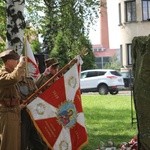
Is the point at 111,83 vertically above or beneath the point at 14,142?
beneath

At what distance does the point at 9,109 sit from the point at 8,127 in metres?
0.24

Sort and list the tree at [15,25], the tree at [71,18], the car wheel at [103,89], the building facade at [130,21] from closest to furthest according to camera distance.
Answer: the tree at [15,25], the tree at [71,18], the car wheel at [103,89], the building facade at [130,21]

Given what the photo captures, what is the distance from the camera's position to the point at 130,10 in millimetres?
47000

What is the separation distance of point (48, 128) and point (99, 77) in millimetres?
27608

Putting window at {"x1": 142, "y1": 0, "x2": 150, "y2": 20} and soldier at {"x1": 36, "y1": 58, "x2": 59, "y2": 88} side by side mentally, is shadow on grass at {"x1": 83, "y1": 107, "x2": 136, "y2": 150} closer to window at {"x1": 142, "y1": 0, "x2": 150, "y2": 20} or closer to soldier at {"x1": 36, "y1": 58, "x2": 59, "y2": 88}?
soldier at {"x1": 36, "y1": 58, "x2": 59, "y2": 88}

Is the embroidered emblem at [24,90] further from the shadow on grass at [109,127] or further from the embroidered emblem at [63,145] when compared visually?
the shadow on grass at [109,127]

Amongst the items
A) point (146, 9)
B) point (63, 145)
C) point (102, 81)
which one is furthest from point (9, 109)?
point (146, 9)

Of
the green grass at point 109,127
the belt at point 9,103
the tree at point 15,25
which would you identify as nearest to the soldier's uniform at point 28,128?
the belt at point 9,103

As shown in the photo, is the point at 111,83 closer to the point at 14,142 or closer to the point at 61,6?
the point at 61,6

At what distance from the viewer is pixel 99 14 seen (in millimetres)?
18031

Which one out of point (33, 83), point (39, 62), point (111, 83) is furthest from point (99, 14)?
point (111, 83)

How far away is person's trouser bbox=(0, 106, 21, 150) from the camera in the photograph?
7.32m

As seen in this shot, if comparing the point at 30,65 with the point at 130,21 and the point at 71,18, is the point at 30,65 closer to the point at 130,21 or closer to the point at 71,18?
the point at 71,18

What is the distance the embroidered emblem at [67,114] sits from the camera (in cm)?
826
